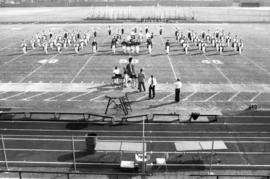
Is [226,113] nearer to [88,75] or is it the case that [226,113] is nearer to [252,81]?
[252,81]

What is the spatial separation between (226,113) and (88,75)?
10.7 metres

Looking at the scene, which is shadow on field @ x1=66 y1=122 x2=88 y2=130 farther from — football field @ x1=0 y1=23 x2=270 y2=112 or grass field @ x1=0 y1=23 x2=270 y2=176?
football field @ x1=0 y1=23 x2=270 y2=112

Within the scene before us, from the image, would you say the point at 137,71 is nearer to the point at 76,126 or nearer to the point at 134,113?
the point at 134,113

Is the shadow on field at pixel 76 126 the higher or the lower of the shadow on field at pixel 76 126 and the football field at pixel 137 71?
the lower

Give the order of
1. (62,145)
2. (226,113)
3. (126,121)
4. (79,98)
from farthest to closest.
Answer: (79,98)
(226,113)
(126,121)
(62,145)

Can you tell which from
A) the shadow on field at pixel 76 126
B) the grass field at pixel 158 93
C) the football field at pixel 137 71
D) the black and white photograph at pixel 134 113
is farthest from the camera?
the football field at pixel 137 71

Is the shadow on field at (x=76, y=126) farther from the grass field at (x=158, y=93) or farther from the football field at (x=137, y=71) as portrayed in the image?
the football field at (x=137, y=71)

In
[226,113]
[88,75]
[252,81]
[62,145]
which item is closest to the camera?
[62,145]

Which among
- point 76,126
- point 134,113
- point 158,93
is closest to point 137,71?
point 158,93

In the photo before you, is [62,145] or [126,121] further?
[126,121]

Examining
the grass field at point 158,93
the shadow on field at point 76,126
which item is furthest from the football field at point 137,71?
the shadow on field at point 76,126

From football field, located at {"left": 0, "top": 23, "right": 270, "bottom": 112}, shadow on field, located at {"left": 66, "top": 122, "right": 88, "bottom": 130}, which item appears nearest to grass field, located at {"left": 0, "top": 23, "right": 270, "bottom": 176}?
football field, located at {"left": 0, "top": 23, "right": 270, "bottom": 112}

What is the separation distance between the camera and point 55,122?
13.9 metres

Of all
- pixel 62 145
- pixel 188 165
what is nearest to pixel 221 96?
pixel 188 165
